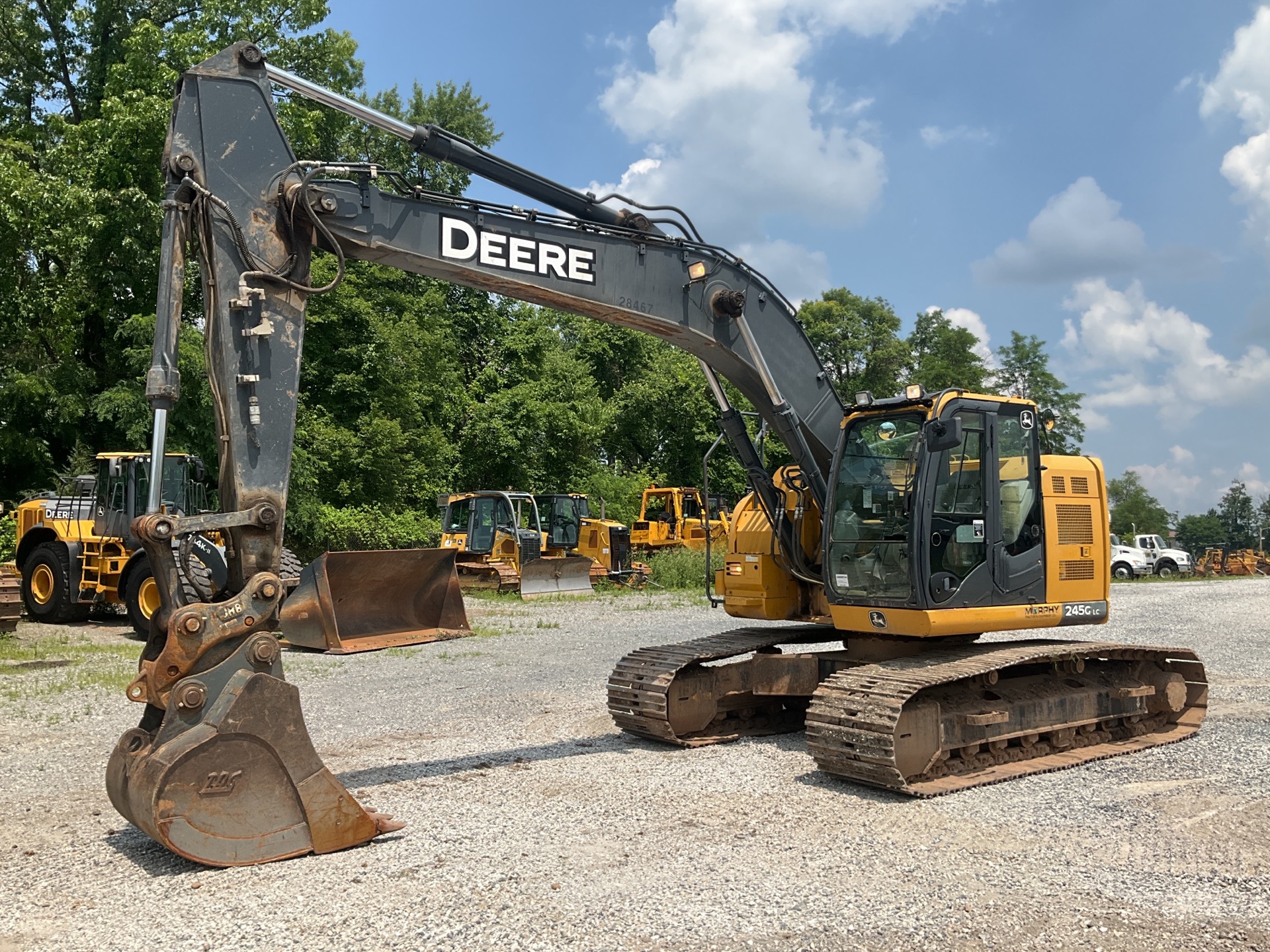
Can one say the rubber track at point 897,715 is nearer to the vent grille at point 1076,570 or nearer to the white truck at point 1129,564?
the vent grille at point 1076,570

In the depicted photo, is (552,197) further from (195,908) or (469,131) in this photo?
(469,131)

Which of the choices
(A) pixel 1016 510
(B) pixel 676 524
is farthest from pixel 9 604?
(B) pixel 676 524

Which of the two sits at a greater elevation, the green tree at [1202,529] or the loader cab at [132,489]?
the green tree at [1202,529]

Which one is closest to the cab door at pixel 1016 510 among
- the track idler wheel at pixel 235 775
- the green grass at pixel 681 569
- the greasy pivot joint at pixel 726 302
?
the greasy pivot joint at pixel 726 302

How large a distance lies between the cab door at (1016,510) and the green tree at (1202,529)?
114 metres

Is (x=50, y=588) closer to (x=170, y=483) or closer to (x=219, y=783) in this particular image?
(x=170, y=483)

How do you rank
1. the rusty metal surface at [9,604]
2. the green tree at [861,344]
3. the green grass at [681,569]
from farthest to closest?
the green tree at [861,344] < the green grass at [681,569] < the rusty metal surface at [9,604]

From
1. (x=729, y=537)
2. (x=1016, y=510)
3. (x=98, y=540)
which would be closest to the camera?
(x=1016, y=510)

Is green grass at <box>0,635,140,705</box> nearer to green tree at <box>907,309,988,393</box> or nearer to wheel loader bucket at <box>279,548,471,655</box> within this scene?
wheel loader bucket at <box>279,548,471,655</box>

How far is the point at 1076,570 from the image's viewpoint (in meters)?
8.48

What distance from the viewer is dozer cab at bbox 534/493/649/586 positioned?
2678 centimetres

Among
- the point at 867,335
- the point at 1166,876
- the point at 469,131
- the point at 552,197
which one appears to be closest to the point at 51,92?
the point at 469,131

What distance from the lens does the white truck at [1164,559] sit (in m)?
42.7

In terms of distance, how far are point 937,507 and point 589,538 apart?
66.7 ft
